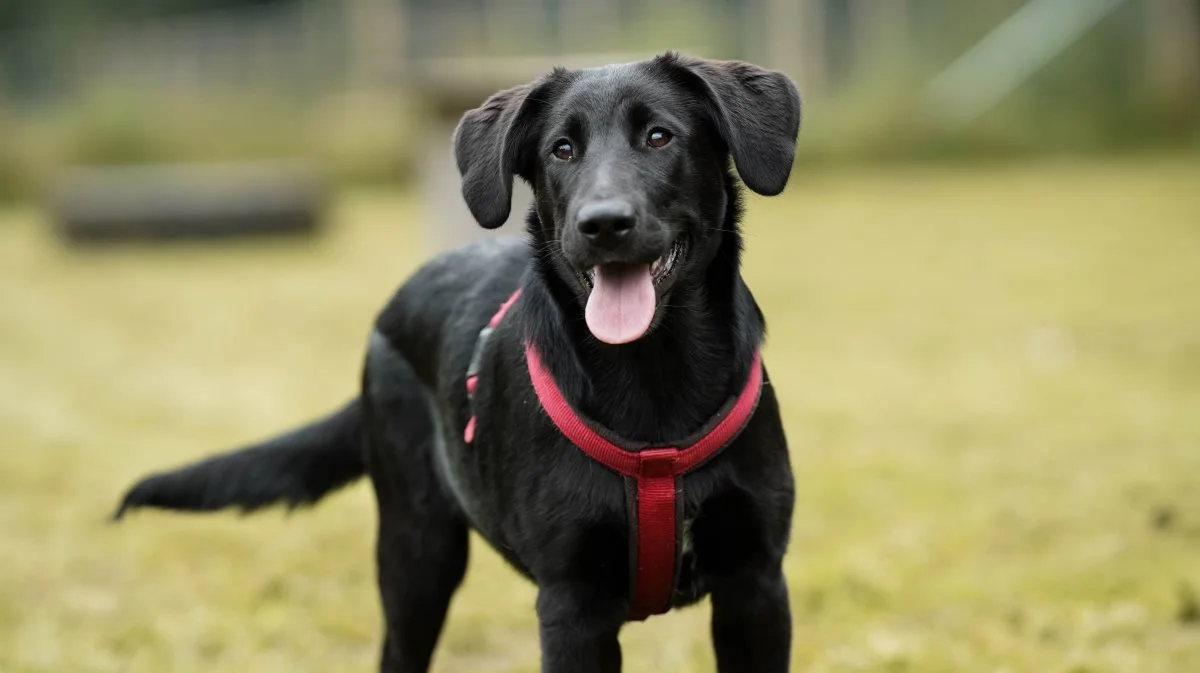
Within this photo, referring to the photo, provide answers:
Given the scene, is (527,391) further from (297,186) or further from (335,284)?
(297,186)

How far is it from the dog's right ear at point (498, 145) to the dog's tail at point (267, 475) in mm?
992

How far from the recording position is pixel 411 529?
3.38 meters

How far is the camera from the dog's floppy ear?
275 cm

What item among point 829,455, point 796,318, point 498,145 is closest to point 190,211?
point 796,318

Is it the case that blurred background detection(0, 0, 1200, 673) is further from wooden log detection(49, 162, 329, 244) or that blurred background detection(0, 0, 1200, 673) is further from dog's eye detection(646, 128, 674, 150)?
dog's eye detection(646, 128, 674, 150)

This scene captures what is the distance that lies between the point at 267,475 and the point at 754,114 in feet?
5.52

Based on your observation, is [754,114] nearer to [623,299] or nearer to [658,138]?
[658,138]

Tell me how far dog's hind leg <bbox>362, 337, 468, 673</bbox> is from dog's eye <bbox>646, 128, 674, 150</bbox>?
0.95 metres

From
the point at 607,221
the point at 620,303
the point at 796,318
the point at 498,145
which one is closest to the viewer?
the point at 607,221

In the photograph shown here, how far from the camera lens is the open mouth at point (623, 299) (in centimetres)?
263

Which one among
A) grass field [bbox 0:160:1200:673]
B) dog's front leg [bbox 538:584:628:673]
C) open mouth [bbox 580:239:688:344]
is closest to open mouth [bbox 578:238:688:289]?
open mouth [bbox 580:239:688:344]

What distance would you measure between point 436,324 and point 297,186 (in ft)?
34.2

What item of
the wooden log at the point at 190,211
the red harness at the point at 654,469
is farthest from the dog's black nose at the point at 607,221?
the wooden log at the point at 190,211

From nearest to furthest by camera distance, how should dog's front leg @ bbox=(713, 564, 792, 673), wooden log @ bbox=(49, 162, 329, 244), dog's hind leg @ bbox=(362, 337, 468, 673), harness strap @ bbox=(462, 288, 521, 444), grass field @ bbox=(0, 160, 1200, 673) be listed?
1. dog's front leg @ bbox=(713, 564, 792, 673)
2. harness strap @ bbox=(462, 288, 521, 444)
3. dog's hind leg @ bbox=(362, 337, 468, 673)
4. grass field @ bbox=(0, 160, 1200, 673)
5. wooden log @ bbox=(49, 162, 329, 244)
